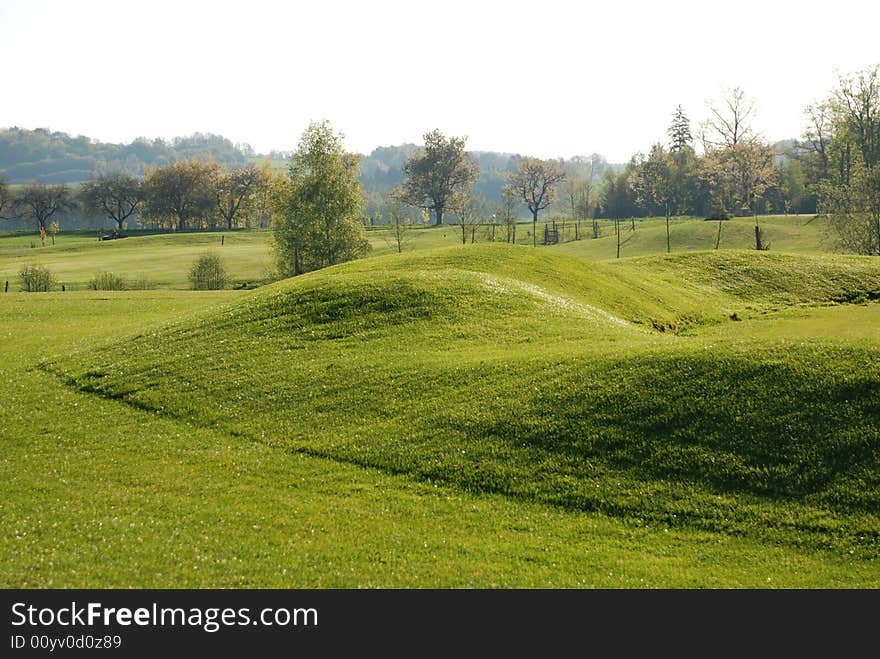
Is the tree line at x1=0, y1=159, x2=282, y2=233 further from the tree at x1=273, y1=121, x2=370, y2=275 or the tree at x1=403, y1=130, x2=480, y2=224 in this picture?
the tree at x1=273, y1=121, x2=370, y2=275

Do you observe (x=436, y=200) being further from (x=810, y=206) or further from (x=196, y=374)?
(x=196, y=374)

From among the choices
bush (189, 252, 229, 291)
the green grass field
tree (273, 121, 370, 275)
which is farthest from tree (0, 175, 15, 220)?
the green grass field

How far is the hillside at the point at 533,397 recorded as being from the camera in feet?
48.3

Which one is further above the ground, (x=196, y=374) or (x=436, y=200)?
(x=436, y=200)

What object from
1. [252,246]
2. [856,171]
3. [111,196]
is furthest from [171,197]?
[856,171]

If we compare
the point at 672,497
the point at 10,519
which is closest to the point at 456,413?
the point at 672,497

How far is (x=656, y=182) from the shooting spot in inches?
5881

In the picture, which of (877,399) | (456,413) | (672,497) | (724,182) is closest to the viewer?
(672,497)

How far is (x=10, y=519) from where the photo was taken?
1399 cm

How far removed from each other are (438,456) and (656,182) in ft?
474

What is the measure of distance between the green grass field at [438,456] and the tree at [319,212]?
51.7 metres

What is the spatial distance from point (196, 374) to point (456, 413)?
11.0 m

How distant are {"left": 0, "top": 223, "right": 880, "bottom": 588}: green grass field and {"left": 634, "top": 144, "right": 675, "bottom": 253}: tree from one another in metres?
126

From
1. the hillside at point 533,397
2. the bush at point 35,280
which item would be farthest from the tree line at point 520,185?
the hillside at point 533,397
